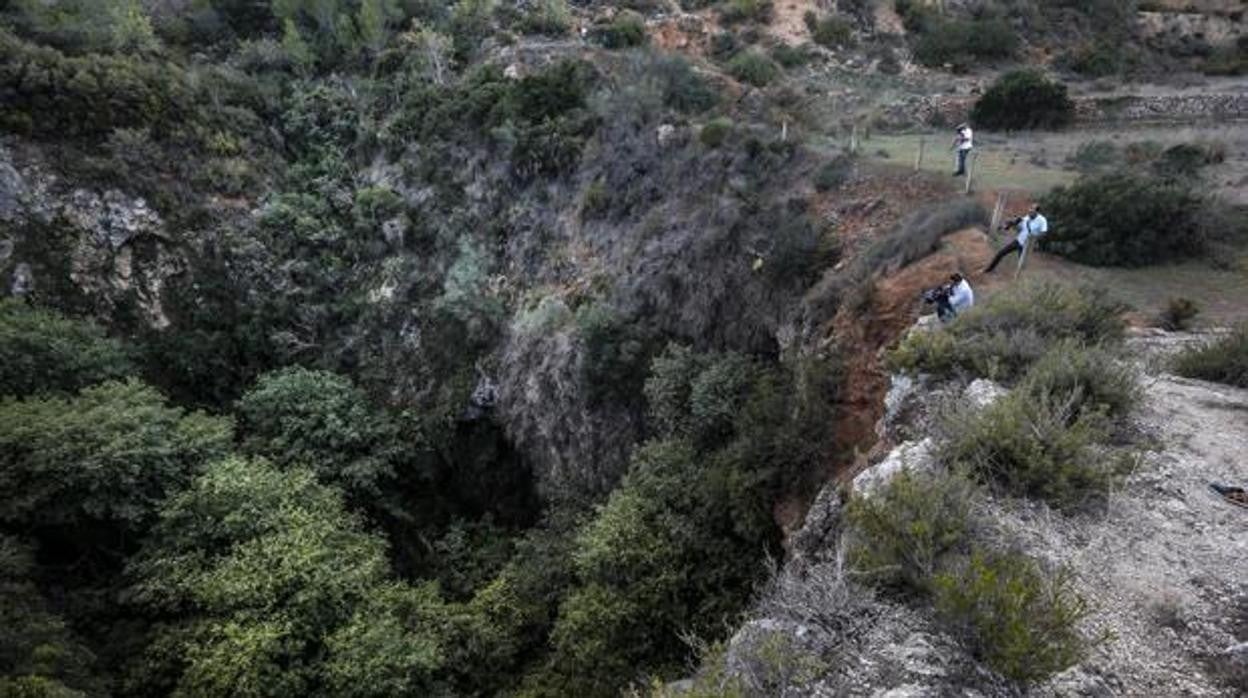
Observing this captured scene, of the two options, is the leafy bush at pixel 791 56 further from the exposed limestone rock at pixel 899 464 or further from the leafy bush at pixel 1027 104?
the exposed limestone rock at pixel 899 464

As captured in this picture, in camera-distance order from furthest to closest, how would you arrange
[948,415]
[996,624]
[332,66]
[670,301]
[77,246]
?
[332,66] → [77,246] → [670,301] → [948,415] → [996,624]

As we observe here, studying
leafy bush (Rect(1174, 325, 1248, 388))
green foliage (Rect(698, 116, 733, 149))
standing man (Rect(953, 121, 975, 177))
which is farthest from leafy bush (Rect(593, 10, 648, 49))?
leafy bush (Rect(1174, 325, 1248, 388))

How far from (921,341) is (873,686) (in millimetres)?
5073

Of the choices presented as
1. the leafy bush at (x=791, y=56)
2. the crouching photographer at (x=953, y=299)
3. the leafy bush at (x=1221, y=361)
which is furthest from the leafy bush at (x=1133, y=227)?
the leafy bush at (x=791, y=56)

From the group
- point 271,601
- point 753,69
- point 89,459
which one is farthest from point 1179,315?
point 753,69

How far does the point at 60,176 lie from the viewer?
22016 mm

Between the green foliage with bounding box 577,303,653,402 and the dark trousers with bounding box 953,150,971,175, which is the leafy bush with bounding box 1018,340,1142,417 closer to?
the dark trousers with bounding box 953,150,971,175

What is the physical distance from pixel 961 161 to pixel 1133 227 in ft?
12.8

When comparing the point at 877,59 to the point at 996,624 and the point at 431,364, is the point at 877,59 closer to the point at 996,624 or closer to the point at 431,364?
the point at 431,364

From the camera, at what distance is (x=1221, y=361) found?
9.36 metres

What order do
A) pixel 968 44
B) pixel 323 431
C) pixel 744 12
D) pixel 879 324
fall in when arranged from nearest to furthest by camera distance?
pixel 879 324
pixel 323 431
pixel 968 44
pixel 744 12

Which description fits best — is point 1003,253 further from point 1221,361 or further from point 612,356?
point 612,356

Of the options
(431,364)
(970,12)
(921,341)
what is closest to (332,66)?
(431,364)

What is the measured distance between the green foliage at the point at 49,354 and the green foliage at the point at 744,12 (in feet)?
87.0
